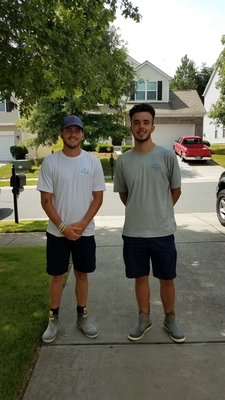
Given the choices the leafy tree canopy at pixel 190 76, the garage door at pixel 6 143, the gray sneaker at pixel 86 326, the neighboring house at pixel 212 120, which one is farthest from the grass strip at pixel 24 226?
the leafy tree canopy at pixel 190 76

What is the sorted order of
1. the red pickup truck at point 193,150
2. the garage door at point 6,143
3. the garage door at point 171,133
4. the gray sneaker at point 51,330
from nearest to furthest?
the gray sneaker at point 51,330 < the red pickup truck at point 193,150 < the garage door at point 171,133 < the garage door at point 6,143

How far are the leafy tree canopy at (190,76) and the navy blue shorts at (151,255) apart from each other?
6638cm

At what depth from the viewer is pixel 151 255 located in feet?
10.8

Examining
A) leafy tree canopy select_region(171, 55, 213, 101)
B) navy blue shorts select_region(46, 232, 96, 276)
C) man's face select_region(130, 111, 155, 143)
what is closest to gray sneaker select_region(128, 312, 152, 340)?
navy blue shorts select_region(46, 232, 96, 276)

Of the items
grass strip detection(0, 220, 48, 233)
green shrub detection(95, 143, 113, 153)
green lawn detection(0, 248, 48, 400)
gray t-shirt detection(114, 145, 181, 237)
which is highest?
gray t-shirt detection(114, 145, 181, 237)

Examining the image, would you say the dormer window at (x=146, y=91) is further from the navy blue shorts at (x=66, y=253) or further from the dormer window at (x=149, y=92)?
the navy blue shorts at (x=66, y=253)

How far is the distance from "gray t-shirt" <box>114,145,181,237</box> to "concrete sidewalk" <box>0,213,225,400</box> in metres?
0.93

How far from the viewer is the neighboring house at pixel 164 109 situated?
28969mm

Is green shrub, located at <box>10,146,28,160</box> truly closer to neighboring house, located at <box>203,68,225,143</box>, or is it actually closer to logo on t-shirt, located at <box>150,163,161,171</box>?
neighboring house, located at <box>203,68,225,143</box>

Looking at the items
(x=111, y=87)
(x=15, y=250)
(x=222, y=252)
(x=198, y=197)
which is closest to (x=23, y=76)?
(x=111, y=87)

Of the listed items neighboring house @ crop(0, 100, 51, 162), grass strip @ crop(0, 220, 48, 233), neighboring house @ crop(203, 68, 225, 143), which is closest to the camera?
grass strip @ crop(0, 220, 48, 233)

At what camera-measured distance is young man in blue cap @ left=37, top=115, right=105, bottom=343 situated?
10.5 ft

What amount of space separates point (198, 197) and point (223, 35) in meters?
15.9

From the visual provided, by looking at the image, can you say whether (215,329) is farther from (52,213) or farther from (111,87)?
(111,87)
